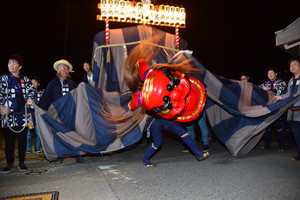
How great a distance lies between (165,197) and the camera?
101 inches

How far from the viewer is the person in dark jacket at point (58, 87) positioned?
13.8ft

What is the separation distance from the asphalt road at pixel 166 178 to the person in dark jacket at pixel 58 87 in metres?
0.71

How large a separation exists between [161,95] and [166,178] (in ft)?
3.80

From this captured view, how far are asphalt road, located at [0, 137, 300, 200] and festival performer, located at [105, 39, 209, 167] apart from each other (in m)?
0.46

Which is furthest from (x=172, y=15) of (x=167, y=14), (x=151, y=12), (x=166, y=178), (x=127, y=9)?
(x=166, y=178)

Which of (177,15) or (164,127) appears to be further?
(177,15)

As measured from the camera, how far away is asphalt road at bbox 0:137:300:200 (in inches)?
104

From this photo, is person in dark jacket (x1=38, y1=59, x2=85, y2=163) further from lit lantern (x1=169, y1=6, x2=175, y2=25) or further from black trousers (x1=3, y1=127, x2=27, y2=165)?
lit lantern (x1=169, y1=6, x2=175, y2=25)

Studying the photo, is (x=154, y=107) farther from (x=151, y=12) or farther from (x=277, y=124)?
(x=151, y=12)

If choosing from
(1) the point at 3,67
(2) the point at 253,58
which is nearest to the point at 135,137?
(2) the point at 253,58

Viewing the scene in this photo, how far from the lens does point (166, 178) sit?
3.20 meters

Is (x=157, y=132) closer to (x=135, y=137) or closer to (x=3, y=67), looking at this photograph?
(x=135, y=137)

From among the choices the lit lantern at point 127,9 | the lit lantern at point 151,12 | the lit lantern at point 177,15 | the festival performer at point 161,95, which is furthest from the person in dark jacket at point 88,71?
the lit lantern at point 177,15

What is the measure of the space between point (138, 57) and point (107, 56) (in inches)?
73.3
